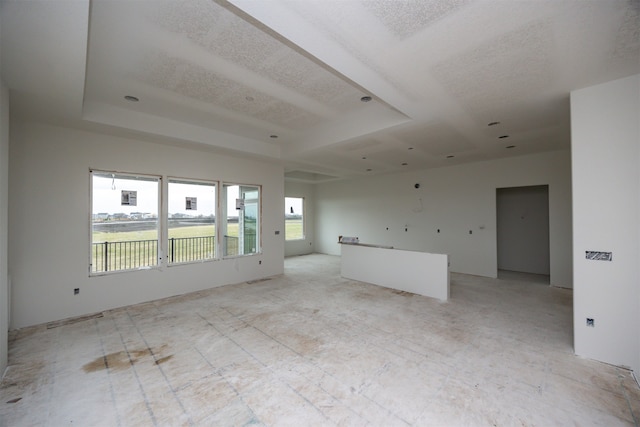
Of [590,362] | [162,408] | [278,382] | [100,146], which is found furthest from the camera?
[100,146]

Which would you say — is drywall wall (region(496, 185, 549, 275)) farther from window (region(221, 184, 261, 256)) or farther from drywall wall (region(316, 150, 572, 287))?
window (region(221, 184, 261, 256))

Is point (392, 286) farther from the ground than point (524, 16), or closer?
closer

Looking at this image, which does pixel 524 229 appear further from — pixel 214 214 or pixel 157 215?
pixel 157 215

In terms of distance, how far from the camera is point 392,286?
526 centimetres

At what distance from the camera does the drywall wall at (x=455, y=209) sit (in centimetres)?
540

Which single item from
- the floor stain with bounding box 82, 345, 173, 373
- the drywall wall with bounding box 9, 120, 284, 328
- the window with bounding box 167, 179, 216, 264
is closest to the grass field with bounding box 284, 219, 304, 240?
the window with bounding box 167, 179, 216, 264

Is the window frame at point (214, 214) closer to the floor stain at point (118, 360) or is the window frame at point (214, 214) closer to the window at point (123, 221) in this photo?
the window at point (123, 221)

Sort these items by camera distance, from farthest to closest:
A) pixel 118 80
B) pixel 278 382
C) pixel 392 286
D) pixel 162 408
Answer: pixel 392 286, pixel 118 80, pixel 278 382, pixel 162 408

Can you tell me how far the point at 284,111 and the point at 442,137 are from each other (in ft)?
8.97

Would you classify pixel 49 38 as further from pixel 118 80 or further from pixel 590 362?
pixel 590 362

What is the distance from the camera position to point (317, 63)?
2.32 meters

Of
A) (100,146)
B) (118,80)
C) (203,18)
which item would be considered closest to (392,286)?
(203,18)

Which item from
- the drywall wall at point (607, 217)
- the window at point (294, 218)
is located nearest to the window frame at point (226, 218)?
the window at point (294, 218)

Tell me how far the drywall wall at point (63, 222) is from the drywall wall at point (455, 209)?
5631 millimetres
